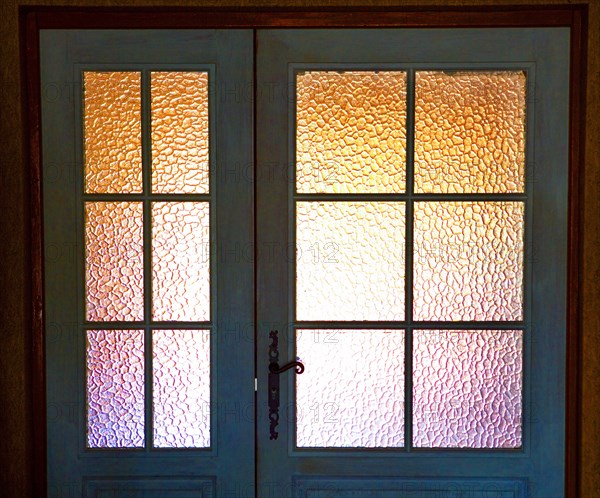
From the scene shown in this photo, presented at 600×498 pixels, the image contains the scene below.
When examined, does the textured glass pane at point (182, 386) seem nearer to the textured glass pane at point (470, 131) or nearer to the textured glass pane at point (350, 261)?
the textured glass pane at point (350, 261)

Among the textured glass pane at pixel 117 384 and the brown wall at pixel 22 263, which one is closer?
the brown wall at pixel 22 263

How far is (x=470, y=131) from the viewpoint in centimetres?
230

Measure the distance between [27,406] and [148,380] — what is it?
0.43 metres

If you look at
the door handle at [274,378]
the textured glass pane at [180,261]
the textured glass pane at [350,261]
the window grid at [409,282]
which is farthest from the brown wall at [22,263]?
the door handle at [274,378]

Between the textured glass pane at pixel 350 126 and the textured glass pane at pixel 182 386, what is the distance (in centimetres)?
72

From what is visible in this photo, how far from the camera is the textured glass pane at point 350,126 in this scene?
7.56ft

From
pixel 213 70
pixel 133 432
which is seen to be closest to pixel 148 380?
pixel 133 432

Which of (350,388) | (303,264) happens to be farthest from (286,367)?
(303,264)

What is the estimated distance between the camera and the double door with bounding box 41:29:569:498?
7.52ft

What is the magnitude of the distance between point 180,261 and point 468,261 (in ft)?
3.39

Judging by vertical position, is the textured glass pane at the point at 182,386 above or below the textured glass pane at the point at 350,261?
below

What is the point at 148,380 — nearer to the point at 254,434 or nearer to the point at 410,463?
the point at 254,434

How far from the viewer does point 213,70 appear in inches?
90.2

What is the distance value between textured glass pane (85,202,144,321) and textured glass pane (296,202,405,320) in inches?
22.8
